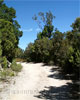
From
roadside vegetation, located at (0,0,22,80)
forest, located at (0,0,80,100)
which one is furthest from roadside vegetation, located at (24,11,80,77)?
roadside vegetation, located at (0,0,22,80)

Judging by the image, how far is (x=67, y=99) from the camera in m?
5.34

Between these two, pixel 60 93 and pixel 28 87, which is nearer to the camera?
pixel 60 93

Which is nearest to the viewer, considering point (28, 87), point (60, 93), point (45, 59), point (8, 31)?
point (60, 93)

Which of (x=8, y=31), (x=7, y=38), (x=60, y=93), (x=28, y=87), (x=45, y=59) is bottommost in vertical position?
(x=60, y=93)

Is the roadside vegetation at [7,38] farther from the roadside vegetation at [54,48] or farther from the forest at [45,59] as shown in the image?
the roadside vegetation at [54,48]

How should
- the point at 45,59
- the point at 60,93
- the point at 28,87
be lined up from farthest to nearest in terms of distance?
the point at 45,59, the point at 28,87, the point at 60,93

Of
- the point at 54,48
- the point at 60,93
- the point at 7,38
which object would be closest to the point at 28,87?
the point at 60,93

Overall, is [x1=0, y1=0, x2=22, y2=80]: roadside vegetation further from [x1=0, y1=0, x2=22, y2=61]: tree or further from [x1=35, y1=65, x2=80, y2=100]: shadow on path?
[x1=35, y1=65, x2=80, y2=100]: shadow on path

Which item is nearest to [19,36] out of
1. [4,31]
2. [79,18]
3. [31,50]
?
[4,31]

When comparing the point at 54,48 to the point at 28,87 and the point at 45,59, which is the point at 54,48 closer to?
the point at 45,59

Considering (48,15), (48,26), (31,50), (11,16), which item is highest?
(48,15)

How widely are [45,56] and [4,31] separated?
10.2 metres

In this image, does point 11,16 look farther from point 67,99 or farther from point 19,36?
point 67,99

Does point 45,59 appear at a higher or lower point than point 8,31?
lower
